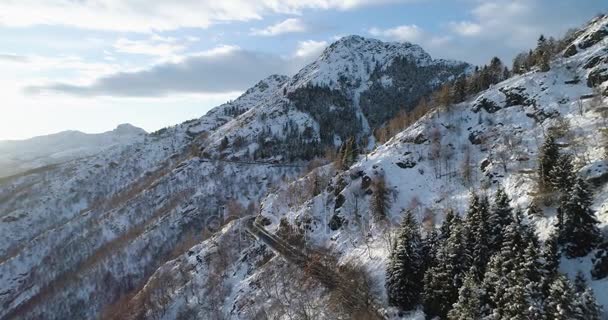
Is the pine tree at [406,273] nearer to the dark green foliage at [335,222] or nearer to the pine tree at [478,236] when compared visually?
the pine tree at [478,236]

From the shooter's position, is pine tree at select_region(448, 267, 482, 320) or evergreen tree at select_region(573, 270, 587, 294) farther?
pine tree at select_region(448, 267, 482, 320)

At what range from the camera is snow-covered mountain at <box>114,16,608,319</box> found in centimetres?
7538

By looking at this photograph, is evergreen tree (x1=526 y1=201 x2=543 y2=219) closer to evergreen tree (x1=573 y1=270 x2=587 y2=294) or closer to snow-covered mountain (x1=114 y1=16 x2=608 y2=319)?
snow-covered mountain (x1=114 y1=16 x2=608 y2=319)

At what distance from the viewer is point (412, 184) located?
93.6m

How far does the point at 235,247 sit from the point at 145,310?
26.9 m

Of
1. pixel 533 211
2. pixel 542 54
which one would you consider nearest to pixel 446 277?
pixel 533 211

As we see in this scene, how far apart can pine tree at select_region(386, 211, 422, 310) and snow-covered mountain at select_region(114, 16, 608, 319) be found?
101 inches

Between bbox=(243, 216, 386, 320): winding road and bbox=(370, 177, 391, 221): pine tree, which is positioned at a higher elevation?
bbox=(370, 177, 391, 221): pine tree

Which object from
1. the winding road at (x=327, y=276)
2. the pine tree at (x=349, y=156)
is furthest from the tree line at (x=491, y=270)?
the pine tree at (x=349, y=156)

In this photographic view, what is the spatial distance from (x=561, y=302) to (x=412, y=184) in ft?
190

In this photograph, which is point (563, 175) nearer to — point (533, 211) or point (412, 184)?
point (533, 211)

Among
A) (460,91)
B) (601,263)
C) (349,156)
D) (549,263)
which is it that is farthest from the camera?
(349,156)

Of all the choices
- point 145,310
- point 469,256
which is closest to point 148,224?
point 145,310

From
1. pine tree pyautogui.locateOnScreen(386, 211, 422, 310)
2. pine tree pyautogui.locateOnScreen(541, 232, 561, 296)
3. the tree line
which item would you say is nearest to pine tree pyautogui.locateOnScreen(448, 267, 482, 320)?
the tree line
